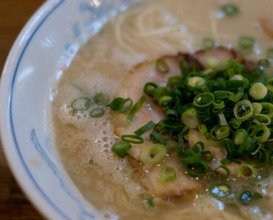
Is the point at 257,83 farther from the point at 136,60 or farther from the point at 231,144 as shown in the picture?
the point at 136,60

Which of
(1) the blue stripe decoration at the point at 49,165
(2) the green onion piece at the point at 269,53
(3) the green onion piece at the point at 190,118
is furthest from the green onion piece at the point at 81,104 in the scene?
(2) the green onion piece at the point at 269,53

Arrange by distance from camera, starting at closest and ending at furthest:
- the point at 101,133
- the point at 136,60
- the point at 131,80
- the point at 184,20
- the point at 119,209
Result: the point at 119,209, the point at 101,133, the point at 131,80, the point at 136,60, the point at 184,20

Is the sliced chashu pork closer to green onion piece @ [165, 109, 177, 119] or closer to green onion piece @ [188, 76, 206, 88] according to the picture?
green onion piece @ [165, 109, 177, 119]

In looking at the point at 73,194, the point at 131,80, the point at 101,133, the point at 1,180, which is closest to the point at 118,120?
the point at 101,133

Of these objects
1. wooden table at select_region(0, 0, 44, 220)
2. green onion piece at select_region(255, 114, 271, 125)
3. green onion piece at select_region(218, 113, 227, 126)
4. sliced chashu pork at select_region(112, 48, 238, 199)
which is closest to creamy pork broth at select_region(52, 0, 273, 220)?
sliced chashu pork at select_region(112, 48, 238, 199)

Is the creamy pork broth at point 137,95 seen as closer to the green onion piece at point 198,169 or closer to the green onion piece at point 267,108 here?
the green onion piece at point 198,169

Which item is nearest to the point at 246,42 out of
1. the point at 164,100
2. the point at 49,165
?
the point at 164,100
